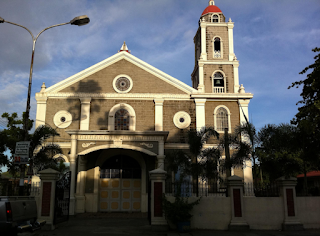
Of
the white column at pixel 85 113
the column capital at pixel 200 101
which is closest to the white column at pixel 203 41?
the column capital at pixel 200 101

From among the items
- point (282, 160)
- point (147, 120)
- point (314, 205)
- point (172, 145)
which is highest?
point (147, 120)

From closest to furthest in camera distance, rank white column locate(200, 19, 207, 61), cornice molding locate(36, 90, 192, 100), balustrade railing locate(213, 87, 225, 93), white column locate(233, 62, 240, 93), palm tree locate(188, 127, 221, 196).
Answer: palm tree locate(188, 127, 221, 196)
cornice molding locate(36, 90, 192, 100)
white column locate(233, 62, 240, 93)
balustrade railing locate(213, 87, 225, 93)
white column locate(200, 19, 207, 61)

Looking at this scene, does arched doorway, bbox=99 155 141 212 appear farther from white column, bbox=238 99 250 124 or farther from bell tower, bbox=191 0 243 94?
white column, bbox=238 99 250 124

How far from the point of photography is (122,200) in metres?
19.8

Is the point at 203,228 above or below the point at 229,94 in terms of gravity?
below

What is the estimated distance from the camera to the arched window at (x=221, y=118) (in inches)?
838

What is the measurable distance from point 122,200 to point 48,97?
869 centimetres

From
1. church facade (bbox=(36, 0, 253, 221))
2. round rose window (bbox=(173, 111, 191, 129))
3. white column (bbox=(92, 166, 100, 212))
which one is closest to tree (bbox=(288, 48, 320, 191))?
church facade (bbox=(36, 0, 253, 221))

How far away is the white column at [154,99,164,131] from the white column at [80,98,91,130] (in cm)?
459

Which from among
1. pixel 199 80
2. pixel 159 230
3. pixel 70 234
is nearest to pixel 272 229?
pixel 159 230

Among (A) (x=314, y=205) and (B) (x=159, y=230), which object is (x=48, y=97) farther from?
(A) (x=314, y=205)

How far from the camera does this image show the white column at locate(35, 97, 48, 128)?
20.6m

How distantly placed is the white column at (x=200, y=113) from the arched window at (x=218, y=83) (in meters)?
2.15

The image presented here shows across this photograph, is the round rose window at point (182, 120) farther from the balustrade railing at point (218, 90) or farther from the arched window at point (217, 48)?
the arched window at point (217, 48)
